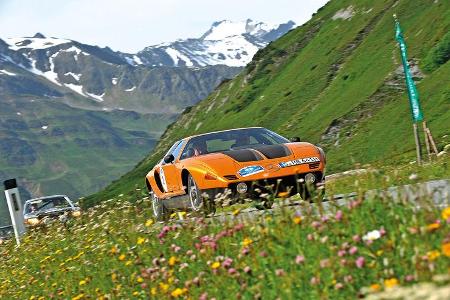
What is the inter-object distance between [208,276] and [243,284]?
948 mm

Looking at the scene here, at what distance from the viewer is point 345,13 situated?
171 metres

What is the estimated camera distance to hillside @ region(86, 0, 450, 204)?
3750 inches

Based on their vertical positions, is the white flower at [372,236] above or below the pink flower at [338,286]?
above

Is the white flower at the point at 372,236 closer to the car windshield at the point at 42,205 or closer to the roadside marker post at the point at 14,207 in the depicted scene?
the roadside marker post at the point at 14,207

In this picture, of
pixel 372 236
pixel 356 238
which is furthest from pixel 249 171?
pixel 372 236

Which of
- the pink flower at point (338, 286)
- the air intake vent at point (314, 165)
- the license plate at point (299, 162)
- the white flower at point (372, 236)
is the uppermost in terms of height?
the white flower at point (372, 236)

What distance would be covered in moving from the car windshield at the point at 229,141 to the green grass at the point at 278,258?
5121 millimetres

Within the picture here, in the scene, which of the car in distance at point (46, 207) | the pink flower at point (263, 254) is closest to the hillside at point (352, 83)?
the car in distance at point (46, 207)

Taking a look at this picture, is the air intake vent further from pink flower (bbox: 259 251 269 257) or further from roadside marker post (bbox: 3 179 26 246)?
roadside marker post (bbox: 3 179 26 246)

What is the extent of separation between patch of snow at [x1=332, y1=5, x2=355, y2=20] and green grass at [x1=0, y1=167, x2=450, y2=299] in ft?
530

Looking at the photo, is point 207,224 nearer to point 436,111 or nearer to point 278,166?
point 278,166

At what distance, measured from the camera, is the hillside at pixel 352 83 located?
95.2 m

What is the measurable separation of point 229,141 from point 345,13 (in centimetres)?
16048

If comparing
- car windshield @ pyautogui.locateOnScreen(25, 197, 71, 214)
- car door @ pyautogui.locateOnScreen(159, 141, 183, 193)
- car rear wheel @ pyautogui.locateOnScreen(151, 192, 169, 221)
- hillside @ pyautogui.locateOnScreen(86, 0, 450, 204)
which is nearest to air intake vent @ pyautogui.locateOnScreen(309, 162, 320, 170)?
car door @ pyautogui.locateOnScreen(159, 141, 183, 193)
